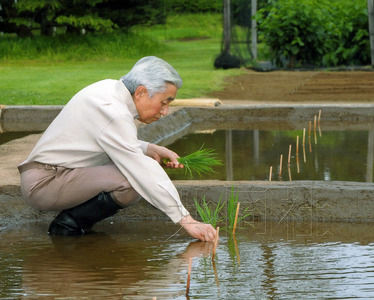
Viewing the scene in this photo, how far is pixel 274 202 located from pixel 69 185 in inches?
54.0

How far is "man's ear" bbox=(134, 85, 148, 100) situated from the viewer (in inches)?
189

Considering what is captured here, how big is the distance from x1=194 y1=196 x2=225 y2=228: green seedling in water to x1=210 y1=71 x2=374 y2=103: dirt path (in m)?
8.10

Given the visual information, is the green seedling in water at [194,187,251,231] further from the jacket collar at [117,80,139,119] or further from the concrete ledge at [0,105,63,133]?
the concrete ledge at [0,105,63,133]

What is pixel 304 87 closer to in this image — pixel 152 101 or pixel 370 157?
pixel 370 157

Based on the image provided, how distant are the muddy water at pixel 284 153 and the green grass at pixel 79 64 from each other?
3265mm

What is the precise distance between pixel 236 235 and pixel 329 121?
6.27 m

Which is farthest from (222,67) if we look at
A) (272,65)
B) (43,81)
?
(43,81)

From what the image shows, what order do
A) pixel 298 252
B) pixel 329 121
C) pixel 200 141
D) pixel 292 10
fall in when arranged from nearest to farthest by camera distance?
pixel 298 252
pixel 200 141
pixel 329 121
pixel 292 10

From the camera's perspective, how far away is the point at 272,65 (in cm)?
1783

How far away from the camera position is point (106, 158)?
4.98 metres

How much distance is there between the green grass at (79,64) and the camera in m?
13.7

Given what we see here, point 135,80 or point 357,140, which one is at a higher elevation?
point 135,80

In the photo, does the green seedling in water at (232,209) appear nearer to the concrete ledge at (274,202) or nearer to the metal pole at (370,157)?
the concrete ledge at (274,202)

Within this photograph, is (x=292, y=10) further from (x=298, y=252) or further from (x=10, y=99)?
(x=298, y=252)
